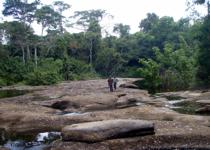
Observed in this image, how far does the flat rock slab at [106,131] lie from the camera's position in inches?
701

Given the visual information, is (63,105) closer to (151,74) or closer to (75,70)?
(151,74)

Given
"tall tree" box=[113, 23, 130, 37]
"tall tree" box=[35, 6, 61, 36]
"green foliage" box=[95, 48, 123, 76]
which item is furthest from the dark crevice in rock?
"tall tree" box=[113, 23, 130, 37]

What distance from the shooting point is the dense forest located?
179 feet

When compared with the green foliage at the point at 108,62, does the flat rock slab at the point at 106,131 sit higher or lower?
lower

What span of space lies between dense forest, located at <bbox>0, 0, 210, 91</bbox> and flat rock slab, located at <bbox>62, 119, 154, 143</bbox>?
30.3 metres

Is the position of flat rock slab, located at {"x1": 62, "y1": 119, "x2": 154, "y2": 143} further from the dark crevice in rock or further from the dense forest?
the dense forest

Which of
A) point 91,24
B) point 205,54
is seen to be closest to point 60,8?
point 91,24

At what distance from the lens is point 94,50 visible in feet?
302

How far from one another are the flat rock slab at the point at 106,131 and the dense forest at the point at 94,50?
30.3 metres

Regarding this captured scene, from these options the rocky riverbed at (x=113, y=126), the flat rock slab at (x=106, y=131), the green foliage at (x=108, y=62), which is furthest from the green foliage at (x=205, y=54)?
the green foliage at (x=108, y=62)

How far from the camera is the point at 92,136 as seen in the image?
58.2 ft

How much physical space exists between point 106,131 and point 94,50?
74597 millimetres

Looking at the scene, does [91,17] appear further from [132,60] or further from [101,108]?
[101,108]

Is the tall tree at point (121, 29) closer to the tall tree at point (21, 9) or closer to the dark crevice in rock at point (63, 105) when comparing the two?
the tall tree at point (21, 9)
